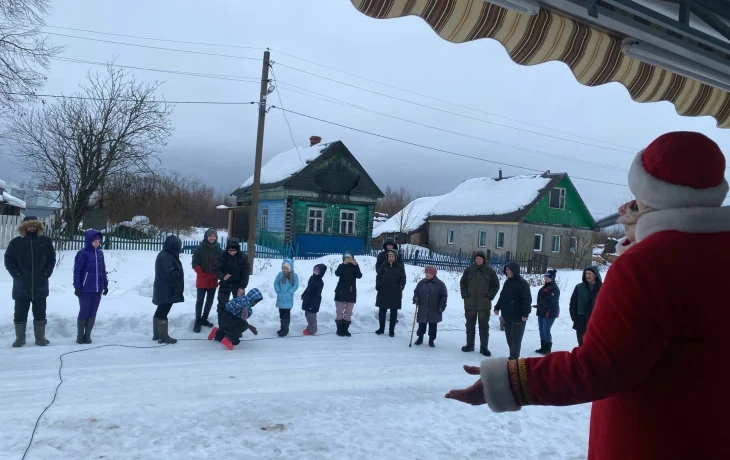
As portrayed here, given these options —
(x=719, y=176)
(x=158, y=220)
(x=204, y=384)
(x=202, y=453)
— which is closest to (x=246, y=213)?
(x=158, y=220)

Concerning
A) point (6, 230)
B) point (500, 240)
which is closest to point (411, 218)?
point (500, 240)

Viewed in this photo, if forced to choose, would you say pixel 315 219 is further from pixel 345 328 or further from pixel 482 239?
pixel 345 328

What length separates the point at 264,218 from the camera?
31000 mm

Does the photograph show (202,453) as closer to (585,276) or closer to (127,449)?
(127,449)

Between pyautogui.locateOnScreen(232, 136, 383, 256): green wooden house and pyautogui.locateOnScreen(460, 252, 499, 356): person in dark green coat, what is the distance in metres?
18.6

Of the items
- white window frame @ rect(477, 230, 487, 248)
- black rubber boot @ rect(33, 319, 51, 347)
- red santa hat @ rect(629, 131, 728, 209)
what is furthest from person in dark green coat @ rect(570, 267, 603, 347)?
white window frame @ rect(477, 230, 487, 248)

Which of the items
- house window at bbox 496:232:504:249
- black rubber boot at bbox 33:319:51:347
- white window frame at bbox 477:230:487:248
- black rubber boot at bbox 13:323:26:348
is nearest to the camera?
black rubber boot at bbox 13:323:26:348

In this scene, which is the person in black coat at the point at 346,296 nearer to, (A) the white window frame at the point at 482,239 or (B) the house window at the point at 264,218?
(B) the house window at the point at 264,218

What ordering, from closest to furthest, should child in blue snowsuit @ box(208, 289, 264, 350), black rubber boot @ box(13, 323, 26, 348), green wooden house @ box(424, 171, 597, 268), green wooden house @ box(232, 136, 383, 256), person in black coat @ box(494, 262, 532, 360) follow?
1. black rubber boot @ box(13, 323, 26, 348)
2. child in blue snowsuit @ box(208, 289, 264, 350)
3. person in black coat @ box(494, 262, 532, 360)
4. green wooden house @ box(232, 136, 383, 256)
5. green wooden house @ box(424, 171, 597, 268)

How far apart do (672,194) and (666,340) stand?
0.44 m

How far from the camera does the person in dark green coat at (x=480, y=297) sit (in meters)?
9.55

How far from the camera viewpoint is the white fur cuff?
166 cm

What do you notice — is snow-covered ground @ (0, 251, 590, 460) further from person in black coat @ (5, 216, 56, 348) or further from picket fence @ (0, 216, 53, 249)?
picket fence @ (0, 216, 53, 249)

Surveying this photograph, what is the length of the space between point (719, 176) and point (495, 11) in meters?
2.15
